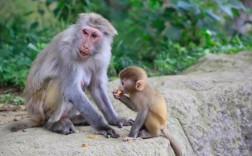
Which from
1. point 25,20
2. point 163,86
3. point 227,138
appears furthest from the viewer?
point 25,20

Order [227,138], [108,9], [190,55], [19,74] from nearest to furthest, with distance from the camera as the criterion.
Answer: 1. [227,138]
2. [19,74]
3. [190,55]
4. [108,9]

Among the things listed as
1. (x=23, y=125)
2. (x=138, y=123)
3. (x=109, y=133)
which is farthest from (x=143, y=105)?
(x=23, y=125)

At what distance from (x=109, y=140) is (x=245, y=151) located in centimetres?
274

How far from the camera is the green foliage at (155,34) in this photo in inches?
425

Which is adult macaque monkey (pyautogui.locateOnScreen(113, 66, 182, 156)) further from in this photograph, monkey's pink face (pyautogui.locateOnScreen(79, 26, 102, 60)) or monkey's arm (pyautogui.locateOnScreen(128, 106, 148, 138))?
monkey's pink face (pyautogui.locateOnScreen(79, 26, 102, 60))

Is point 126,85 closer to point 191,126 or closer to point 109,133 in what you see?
point 109,133

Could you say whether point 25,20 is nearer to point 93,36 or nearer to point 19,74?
point 19,74

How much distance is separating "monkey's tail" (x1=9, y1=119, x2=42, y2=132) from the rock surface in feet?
0.35

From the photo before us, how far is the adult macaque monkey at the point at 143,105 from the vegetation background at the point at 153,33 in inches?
153

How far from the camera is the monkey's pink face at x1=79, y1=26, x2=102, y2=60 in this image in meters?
6.44

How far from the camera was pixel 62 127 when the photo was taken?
6488 millimetres

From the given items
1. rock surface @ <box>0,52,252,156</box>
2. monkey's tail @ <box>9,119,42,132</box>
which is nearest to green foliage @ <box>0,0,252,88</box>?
rock surface @ <box>0,52,252,156</box>

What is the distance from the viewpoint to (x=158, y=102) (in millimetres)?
6289

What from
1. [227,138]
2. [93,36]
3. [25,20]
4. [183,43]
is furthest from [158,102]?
[25,20]
